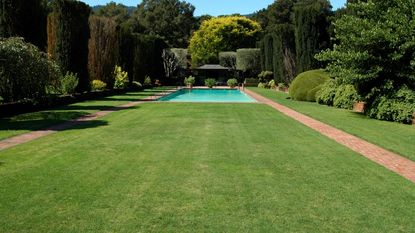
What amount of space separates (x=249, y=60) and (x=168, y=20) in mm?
Result: 23741

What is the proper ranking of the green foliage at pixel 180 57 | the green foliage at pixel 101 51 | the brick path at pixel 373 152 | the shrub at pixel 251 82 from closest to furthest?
the brick path at pixel 373 152 → the green foliage at pixel 101 51 → the shrub at pixel 251 82 → the green foliage at pixel 180 57

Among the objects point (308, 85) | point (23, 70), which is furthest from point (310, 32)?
point (23, 70)

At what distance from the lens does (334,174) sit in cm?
712

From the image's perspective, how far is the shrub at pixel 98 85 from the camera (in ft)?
98.1

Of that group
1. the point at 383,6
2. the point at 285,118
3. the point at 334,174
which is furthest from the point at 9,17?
the point at 334,174

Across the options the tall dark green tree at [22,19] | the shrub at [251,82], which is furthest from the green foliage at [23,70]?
the shrub at [251,82]

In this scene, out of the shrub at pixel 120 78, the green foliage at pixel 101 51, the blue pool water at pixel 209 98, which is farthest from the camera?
the shrub at pixel 120 78

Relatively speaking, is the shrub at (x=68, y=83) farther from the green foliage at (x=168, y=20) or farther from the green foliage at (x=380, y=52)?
the green foliage at (x=168, y=20)

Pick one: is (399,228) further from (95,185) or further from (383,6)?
(383,6)

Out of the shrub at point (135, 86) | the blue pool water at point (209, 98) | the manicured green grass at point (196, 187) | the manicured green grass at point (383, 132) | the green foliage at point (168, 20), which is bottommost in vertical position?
the blue pool water at point (209, 98)

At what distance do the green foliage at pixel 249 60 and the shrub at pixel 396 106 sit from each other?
44.3 metres

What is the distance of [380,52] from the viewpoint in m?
16.0

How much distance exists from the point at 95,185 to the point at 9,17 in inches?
571

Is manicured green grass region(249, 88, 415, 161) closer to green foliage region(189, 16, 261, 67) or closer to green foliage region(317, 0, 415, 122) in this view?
green foliage region(317, 0, 415, 122)
